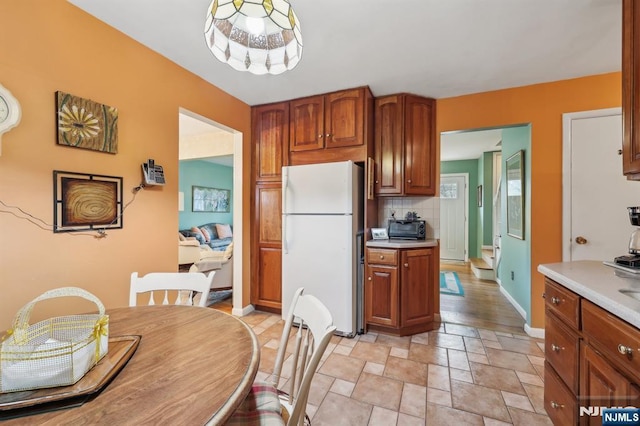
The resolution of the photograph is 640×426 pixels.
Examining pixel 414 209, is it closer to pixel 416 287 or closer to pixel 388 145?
pixel 388 145

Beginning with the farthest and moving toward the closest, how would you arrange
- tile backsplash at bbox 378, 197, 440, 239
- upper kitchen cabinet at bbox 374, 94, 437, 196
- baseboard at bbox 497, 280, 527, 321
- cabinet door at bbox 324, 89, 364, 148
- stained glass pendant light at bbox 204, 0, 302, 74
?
1. tile backsplash at bbox 378, 197, 440, 239
2. baseboard at bbox 497, 280, 527, 321
3. upper kitchen cabinet at bbox 374, 94, 437, 196
4. cabinet door at bbox 324, 89, 364, 148
5. stained glass pendant light at bbox 204, 0, 302, 74

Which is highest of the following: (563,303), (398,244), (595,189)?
(595,189)

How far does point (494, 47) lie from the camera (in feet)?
6.73

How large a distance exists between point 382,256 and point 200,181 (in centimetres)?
558

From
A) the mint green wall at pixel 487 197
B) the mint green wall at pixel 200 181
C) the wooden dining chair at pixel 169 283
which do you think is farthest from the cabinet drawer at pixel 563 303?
the mint green wall at pixel 200 181

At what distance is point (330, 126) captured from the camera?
287 centimetres

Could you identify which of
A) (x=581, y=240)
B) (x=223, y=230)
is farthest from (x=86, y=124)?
(x=223, y=230)

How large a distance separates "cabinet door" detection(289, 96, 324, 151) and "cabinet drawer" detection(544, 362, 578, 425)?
2500 millimetres

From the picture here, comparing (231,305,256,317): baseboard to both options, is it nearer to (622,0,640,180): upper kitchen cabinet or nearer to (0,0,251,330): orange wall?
(0,0,251,330): orange wall

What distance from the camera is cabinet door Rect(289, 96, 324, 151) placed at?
2.93m

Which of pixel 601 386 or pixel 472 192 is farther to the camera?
pixel 472 192

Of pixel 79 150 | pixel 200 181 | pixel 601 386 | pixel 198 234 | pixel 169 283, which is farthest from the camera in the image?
pixel 200 181

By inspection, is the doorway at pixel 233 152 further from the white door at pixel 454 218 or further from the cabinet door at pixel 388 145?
the white door at pixel 454 218

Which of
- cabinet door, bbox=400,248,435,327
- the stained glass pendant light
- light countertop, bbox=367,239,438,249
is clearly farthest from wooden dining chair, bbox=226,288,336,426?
cabinet door, bbox=400,248,435,327
